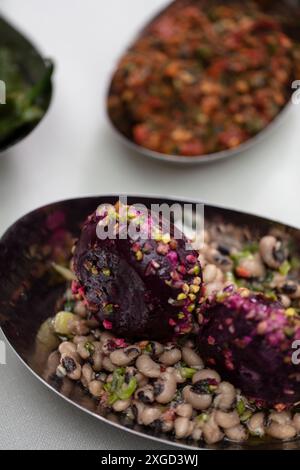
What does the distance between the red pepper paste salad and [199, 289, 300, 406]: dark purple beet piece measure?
21.0 inches

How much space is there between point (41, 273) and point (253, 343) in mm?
440

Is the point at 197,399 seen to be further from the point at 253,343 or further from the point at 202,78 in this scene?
the point at 202,78

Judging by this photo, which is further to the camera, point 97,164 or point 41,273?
point 97,164

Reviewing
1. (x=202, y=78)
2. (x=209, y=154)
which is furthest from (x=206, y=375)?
(x=202, y=78)

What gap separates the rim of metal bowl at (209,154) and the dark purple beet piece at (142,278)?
1.34 ft

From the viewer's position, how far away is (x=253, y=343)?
1.00 metres

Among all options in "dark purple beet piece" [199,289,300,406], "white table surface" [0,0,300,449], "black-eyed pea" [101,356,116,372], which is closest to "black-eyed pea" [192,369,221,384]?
"dark purple beet piece" [199,289,300,406]

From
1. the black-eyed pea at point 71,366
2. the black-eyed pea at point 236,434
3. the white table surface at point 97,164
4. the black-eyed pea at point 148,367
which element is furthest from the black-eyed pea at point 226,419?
the white table surface at point 97,164

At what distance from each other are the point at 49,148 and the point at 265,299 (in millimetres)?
743

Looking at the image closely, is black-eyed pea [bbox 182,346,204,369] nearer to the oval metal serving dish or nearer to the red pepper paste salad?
the oval metal serving dish

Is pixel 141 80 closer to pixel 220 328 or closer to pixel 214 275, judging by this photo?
pixel 214 275

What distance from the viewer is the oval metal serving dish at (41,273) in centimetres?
113
